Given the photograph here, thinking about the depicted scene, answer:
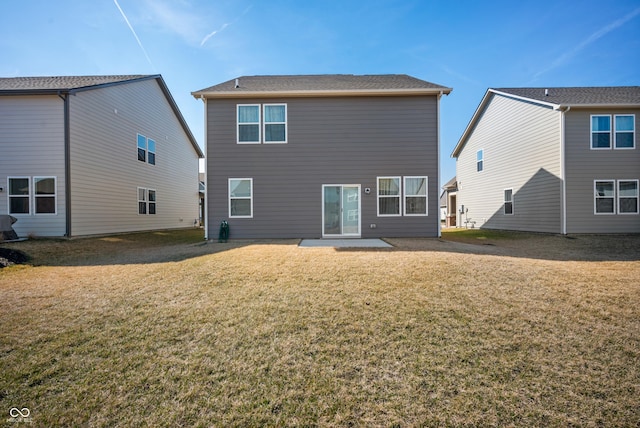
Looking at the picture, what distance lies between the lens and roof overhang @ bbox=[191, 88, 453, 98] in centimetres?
1020

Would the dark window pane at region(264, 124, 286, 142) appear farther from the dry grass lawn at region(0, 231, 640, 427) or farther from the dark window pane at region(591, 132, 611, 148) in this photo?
the dark window pane at region(591, 132, 611, 148)

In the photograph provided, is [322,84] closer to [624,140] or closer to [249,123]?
[249,123]

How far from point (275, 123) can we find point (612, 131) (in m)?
15.1

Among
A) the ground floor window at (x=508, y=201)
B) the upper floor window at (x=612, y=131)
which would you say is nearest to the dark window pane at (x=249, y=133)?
the ground floor window at (x=508, y=201)

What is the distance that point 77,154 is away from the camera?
1089 centimetres

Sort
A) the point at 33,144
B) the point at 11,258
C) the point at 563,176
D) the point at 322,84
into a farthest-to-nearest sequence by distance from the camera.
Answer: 1. the point at 563,176
2. the point at 322,84
3. the point at 33,144
4. the point at 11,258

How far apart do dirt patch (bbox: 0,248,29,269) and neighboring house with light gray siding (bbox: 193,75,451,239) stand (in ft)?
16.4

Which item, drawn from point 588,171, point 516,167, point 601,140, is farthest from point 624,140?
point 516,167

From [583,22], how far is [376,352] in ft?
62.1

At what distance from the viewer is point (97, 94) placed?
38.9 ft

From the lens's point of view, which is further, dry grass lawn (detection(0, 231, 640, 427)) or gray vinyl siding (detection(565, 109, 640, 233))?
gray vinyl siding (detection(565, 109, 640, 233))

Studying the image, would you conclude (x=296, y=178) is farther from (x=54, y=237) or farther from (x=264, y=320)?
(x=54, y=237)

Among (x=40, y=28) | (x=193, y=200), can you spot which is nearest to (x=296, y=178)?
(x=40, y=28)

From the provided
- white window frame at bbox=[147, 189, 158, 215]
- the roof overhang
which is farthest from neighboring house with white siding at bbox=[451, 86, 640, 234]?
white window frame at bbox=[147, 189, 158, 215]
